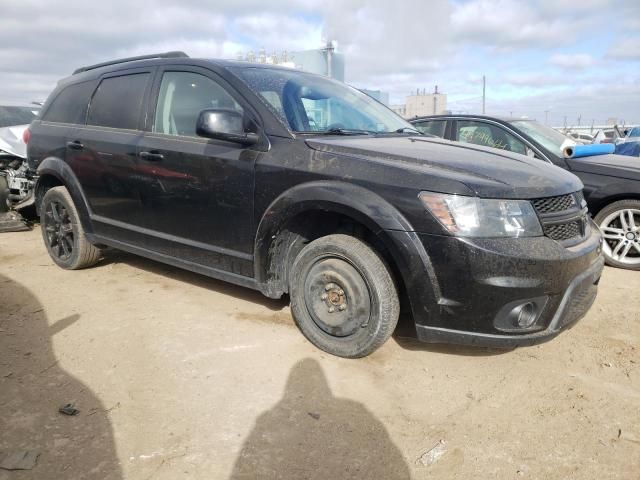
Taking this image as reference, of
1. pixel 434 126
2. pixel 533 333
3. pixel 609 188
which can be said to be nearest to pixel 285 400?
pixel 533 333

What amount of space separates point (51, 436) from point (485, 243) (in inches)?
88.6

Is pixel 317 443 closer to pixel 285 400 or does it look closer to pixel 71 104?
pixel 285 400

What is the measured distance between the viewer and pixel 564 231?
2.69 meters

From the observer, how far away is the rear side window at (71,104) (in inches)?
173

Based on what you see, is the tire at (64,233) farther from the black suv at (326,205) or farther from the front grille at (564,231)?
the front grille at (564,231)

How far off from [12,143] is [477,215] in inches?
281

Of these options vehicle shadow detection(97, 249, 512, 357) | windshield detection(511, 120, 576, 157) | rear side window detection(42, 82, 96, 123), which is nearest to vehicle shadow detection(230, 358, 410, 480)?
vehicle shadow detection(97, 249, 512, 357)

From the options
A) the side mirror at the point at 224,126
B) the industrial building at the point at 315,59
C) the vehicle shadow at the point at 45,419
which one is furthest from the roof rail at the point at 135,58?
the industrial building at the point at 315,59

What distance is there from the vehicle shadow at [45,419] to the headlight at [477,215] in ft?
6.11

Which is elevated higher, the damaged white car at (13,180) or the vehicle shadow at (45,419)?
the damaged white car at (13,180)

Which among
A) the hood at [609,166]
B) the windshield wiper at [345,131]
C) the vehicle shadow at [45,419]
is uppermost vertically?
the windshield wiper at [345,131]

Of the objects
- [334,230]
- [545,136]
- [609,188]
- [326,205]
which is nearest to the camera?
[326,205]

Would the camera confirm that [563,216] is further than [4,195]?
No

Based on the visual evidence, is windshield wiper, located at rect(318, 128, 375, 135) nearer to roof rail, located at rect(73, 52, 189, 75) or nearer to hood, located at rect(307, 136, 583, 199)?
hood, located at rect(307, 136, 583, 199)
